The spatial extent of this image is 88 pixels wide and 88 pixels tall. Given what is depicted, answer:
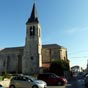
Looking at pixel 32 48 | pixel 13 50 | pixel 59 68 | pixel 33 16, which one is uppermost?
pixel 33 16

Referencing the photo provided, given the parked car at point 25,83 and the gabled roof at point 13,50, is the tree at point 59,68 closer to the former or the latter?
the gabled roof at point 13,50

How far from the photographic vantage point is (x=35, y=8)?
7162 cm

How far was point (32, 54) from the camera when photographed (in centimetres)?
6681

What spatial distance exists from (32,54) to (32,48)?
1786 millimetres

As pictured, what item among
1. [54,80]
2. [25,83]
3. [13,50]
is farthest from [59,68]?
[25,83]

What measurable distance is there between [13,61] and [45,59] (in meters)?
11.2

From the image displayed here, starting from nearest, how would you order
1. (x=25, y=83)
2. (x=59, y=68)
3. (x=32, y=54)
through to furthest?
1. (x=25, y=83)
2. (x=59, y=68)
3. (x=32, y=54)

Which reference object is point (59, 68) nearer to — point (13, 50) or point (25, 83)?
point (13, 50)

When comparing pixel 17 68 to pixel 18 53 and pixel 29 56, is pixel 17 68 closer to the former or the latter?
pixel 18 53

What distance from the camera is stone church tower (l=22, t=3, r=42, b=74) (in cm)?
6569

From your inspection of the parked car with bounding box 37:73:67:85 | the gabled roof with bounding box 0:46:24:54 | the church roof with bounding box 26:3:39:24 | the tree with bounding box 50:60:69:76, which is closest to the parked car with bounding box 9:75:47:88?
Result: the parked car with bounding box 37:73:67:85

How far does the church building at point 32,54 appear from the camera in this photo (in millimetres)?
66125

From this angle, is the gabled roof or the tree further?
the gabled roof

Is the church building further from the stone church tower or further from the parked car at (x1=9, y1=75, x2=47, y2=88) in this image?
the parked car at (x1=9, y1=75, x2=47, y2=88)
